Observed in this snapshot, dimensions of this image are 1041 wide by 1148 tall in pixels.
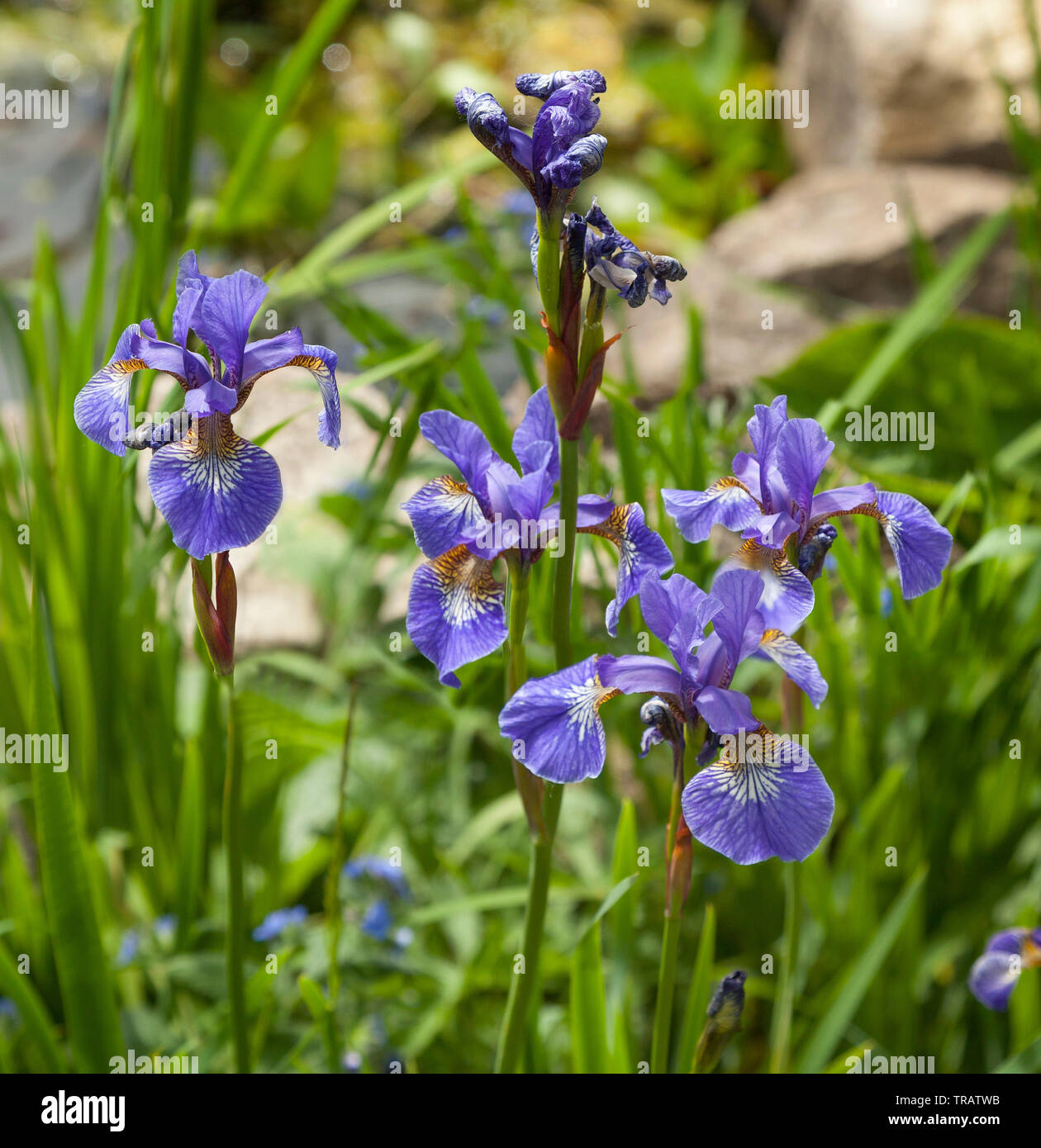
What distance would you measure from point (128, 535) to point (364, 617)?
0.67 metres

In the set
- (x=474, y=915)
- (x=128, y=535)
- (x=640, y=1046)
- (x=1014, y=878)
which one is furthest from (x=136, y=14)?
(x=1014, y=878)

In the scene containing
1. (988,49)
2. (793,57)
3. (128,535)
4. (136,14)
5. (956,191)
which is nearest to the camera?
(136,14)

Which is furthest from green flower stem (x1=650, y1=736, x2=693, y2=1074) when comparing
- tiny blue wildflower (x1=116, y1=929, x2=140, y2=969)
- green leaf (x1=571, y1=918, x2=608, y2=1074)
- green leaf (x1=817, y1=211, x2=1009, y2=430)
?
tiny blue wildflower (x1=116, y1=929, x2=140, y2=969)

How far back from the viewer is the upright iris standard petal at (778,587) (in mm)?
871

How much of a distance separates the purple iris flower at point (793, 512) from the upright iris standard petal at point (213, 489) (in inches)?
15.1

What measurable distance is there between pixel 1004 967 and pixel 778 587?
0.77m

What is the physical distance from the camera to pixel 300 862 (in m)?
1.87

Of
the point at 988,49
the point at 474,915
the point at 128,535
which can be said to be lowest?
the point at 474,915

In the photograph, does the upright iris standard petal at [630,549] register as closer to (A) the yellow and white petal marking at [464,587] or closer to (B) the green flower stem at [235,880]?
(A) the yellow and white petal marking at [464,587]

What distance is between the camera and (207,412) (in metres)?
0.83

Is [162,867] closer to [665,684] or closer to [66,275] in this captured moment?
[665,684]

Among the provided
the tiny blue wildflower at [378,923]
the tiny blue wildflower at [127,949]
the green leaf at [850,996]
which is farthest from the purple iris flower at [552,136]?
the tiny blue wildflower at [127,949]

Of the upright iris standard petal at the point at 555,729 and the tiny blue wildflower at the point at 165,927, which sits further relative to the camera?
the tiny blue wildflower at the point at 165,927

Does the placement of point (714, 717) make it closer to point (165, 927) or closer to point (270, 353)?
point (270, 353)
